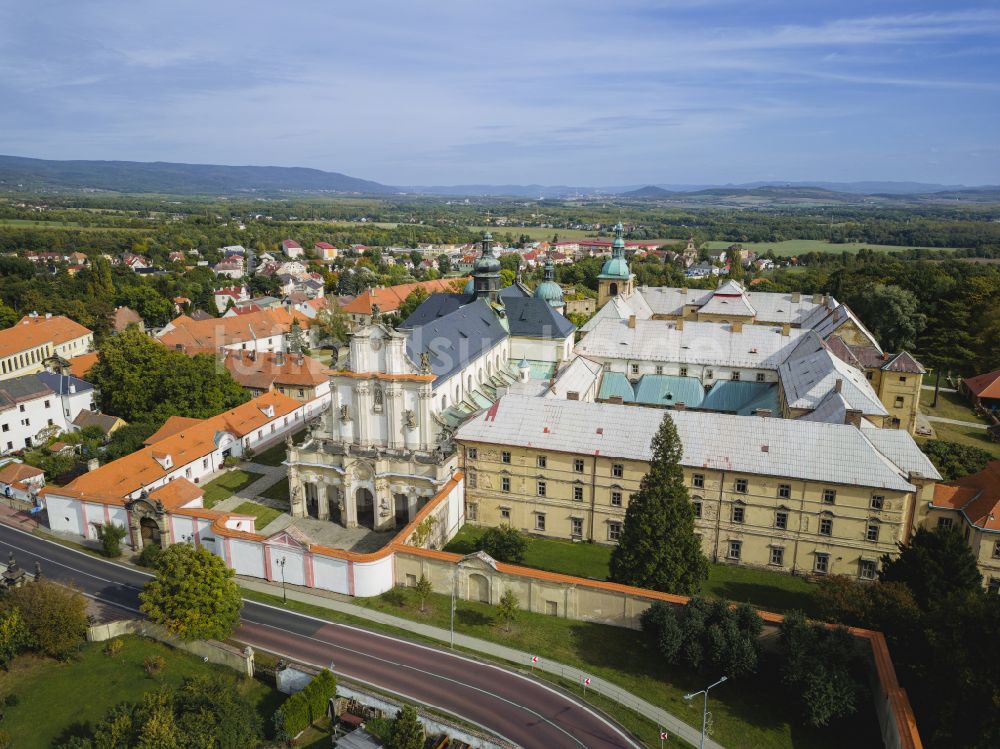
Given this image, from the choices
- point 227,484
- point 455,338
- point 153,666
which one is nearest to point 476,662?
point 153,666

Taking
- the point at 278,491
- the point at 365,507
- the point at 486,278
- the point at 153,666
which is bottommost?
the point at 153,666

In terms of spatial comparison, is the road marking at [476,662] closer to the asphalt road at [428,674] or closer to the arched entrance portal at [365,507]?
the asphalt road at [428,674]

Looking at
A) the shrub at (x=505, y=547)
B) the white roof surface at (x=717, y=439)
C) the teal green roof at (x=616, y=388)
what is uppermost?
the white roof surface at (x=717, y=439)

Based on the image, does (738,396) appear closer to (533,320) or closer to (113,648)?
(533,320)

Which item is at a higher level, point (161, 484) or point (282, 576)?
point (161, 484)

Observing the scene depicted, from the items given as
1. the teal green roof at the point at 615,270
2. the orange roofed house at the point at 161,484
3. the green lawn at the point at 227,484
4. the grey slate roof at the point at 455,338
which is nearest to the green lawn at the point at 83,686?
the orange roofed house at the point at 161,484

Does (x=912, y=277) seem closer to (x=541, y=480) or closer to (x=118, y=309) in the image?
(x=541, y=480)

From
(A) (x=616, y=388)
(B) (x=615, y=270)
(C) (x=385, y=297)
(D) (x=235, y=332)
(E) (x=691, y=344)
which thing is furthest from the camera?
(C) (x=385, y=297)

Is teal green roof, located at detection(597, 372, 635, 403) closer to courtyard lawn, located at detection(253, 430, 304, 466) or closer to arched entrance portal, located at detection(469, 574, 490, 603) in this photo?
arched entrance portal, located at detection(469, 574, 490, 603)
